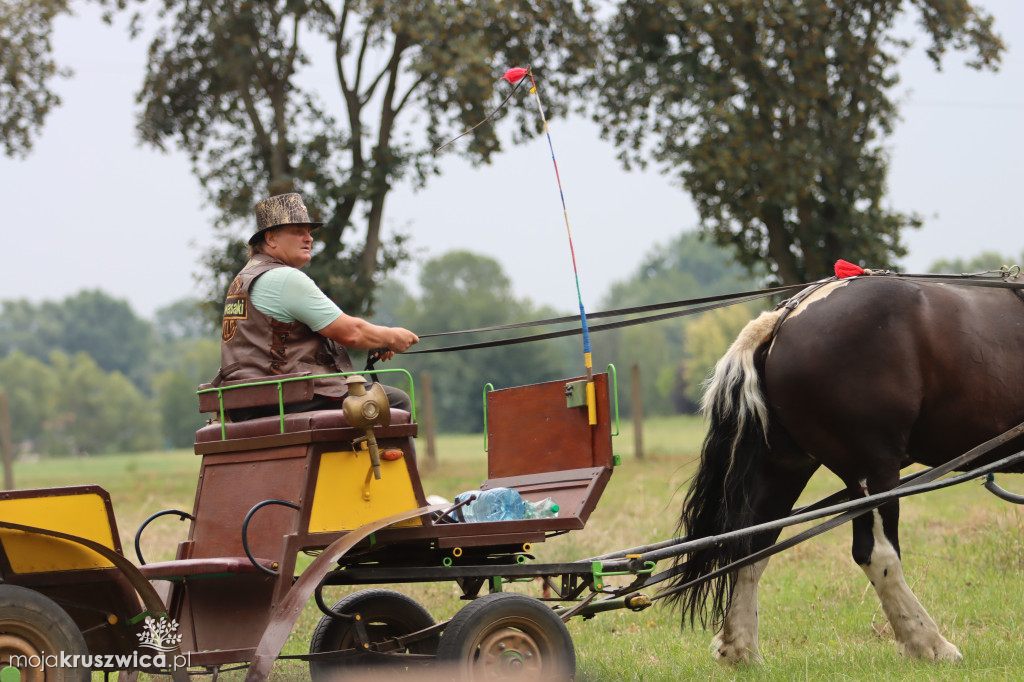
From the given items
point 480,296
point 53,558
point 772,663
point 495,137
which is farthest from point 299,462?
point 480,296

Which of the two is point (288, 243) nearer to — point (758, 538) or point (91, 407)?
point (758, 538)

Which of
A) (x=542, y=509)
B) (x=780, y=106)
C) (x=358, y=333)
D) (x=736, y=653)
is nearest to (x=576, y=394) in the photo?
(x=542, y=509)

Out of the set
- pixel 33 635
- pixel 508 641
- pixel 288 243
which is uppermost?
pixel 288 243

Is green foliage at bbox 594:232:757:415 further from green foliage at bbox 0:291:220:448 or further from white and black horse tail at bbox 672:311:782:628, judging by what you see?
white and black horse tail at bbox 672:311:782:628

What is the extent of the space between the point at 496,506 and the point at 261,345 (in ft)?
3.69

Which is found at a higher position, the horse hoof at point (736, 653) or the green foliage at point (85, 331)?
the green foliage at point (85, 331)

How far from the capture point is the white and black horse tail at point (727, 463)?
16.4 feet

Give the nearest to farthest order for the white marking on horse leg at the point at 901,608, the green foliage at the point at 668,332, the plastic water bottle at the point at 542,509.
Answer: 1. the plastic water bottle at the point at 542,509
2. the white marking on horse leg at the point at 901,608
3. the green foliage at the point at 668,332

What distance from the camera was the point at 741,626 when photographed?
199 inches

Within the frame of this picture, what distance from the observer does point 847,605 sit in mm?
6055

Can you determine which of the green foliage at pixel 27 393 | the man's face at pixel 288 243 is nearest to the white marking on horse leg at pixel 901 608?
the man's face at pixel 288 243

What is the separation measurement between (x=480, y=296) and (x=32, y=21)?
70239 millimetres

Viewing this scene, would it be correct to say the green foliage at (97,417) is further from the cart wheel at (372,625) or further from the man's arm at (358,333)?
the man's arm at (358,333)

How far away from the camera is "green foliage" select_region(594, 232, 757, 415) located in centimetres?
7550
